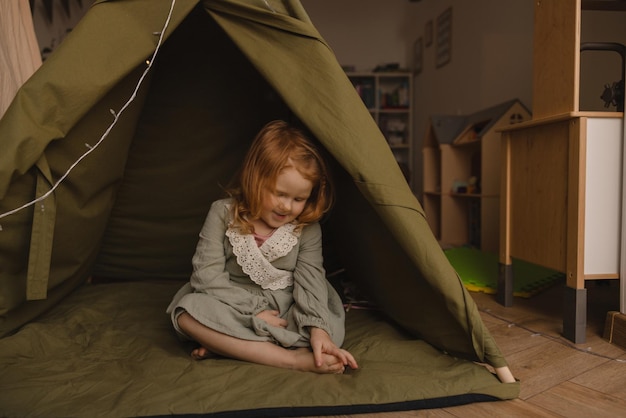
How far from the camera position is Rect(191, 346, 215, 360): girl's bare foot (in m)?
1.07

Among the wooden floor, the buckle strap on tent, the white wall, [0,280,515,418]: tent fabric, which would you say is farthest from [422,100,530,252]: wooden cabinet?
the buckle strap on tent

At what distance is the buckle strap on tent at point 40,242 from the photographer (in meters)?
1.02

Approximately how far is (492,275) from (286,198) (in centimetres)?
126

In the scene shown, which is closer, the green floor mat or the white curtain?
the white curtain

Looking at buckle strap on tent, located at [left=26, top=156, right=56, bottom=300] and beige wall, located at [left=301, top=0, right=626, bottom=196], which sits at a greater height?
beige wall, located at [left=301, top=0, right=626, bottom=196]

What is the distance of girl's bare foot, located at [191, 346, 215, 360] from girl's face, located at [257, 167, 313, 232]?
1.05ft

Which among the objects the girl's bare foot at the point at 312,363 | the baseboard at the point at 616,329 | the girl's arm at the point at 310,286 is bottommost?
the baseboard at the point at 616,329

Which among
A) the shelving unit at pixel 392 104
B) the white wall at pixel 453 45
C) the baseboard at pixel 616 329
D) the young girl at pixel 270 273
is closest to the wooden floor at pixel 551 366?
the baseboard at pixel 616 329

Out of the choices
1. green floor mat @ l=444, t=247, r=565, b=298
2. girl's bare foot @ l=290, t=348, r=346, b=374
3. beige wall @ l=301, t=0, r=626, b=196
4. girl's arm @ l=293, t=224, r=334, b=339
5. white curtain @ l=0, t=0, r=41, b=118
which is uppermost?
beige wall @ l=301, t=0, r=626, b=196

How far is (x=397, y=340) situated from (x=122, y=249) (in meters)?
1.02

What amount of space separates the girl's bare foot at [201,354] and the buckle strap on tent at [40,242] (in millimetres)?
328

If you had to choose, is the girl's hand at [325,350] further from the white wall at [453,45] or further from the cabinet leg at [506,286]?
the white wall at [453,45]

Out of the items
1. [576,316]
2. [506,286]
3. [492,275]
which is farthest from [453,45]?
[576,316]

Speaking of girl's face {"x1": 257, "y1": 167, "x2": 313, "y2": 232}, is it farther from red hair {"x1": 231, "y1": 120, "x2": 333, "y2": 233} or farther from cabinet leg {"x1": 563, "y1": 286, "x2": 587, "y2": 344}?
cabinet leg {"x1": 563, "y1": 286, "x2": 587, "y2": 344}
